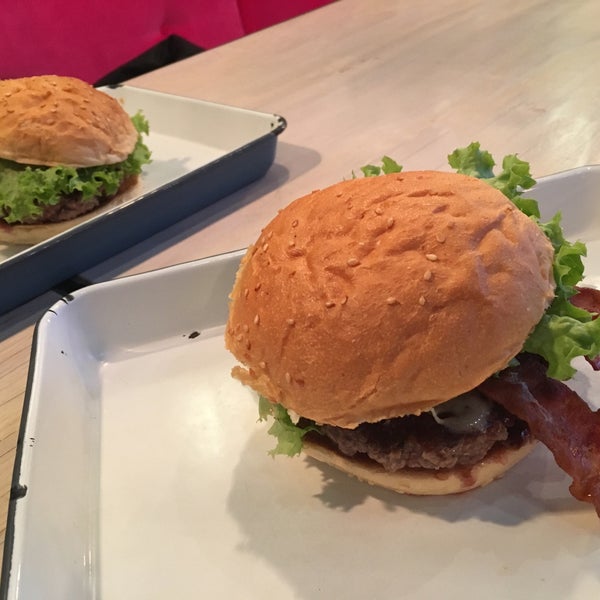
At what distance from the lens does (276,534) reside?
143cm

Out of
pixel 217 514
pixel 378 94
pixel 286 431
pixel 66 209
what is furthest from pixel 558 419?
pixel 378 94

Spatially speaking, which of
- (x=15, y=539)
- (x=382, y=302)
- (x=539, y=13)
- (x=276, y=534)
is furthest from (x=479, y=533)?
(x=539, y=13)

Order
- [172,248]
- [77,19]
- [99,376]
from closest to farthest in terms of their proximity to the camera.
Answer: [99,376]
[172,248]
[77,19]

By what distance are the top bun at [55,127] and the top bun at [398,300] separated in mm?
1466

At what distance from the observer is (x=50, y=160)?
2.50m

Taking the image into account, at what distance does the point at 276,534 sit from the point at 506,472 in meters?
0.53

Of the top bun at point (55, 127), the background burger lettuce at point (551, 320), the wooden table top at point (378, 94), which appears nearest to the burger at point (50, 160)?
the top bun at point (55, 127)

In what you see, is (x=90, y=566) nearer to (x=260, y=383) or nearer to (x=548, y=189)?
(x=260, y=383)

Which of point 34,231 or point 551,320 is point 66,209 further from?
point 551,320

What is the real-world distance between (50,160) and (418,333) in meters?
1.85

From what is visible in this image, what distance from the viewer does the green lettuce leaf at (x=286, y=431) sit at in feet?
4.63

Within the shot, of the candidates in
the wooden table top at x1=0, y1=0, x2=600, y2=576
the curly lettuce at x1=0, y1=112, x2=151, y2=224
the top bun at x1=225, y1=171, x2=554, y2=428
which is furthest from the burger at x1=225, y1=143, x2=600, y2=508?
the curly lettuce at x1=0, y1=112, x2=151, y2=224

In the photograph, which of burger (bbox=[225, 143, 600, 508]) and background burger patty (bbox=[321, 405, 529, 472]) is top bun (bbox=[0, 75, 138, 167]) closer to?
burger (bbox=[225, 143, 600, 508])

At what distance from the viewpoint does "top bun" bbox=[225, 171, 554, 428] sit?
1.21m
